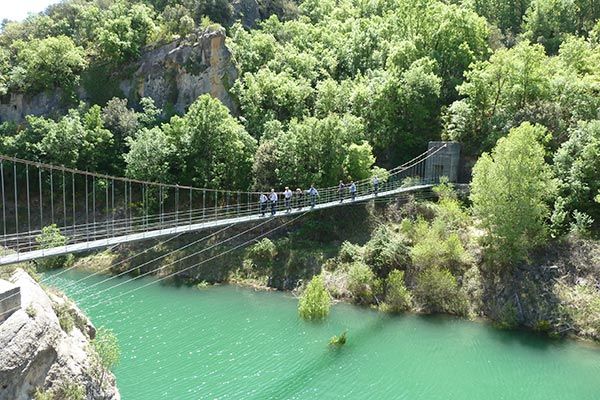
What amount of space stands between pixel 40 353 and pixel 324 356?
10.6 m

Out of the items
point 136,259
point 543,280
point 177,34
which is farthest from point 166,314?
point 177,34

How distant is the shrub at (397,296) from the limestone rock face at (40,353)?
13.3 m

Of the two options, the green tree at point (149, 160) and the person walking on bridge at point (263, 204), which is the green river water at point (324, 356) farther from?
the green tree at point (149, 160)

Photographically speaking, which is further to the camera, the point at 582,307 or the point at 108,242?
the point at 582,307

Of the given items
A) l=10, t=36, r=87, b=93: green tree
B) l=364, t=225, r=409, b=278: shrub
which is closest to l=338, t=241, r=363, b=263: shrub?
l=364, t=225, r=409, b=278: shrub

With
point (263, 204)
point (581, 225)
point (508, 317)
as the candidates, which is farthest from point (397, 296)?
point (581, 225)

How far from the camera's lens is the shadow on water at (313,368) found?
1706cm

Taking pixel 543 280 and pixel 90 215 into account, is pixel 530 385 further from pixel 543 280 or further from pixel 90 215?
pixel 90 215

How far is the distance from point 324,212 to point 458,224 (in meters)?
7.38

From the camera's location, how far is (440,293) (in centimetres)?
2389

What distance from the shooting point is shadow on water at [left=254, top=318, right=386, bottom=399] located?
56.0 feet

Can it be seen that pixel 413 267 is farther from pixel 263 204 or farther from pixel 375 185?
pixel 263 204

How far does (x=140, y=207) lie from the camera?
33594 mm

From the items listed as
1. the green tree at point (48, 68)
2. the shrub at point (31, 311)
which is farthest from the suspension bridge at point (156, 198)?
the shrub at point (31, 311)
